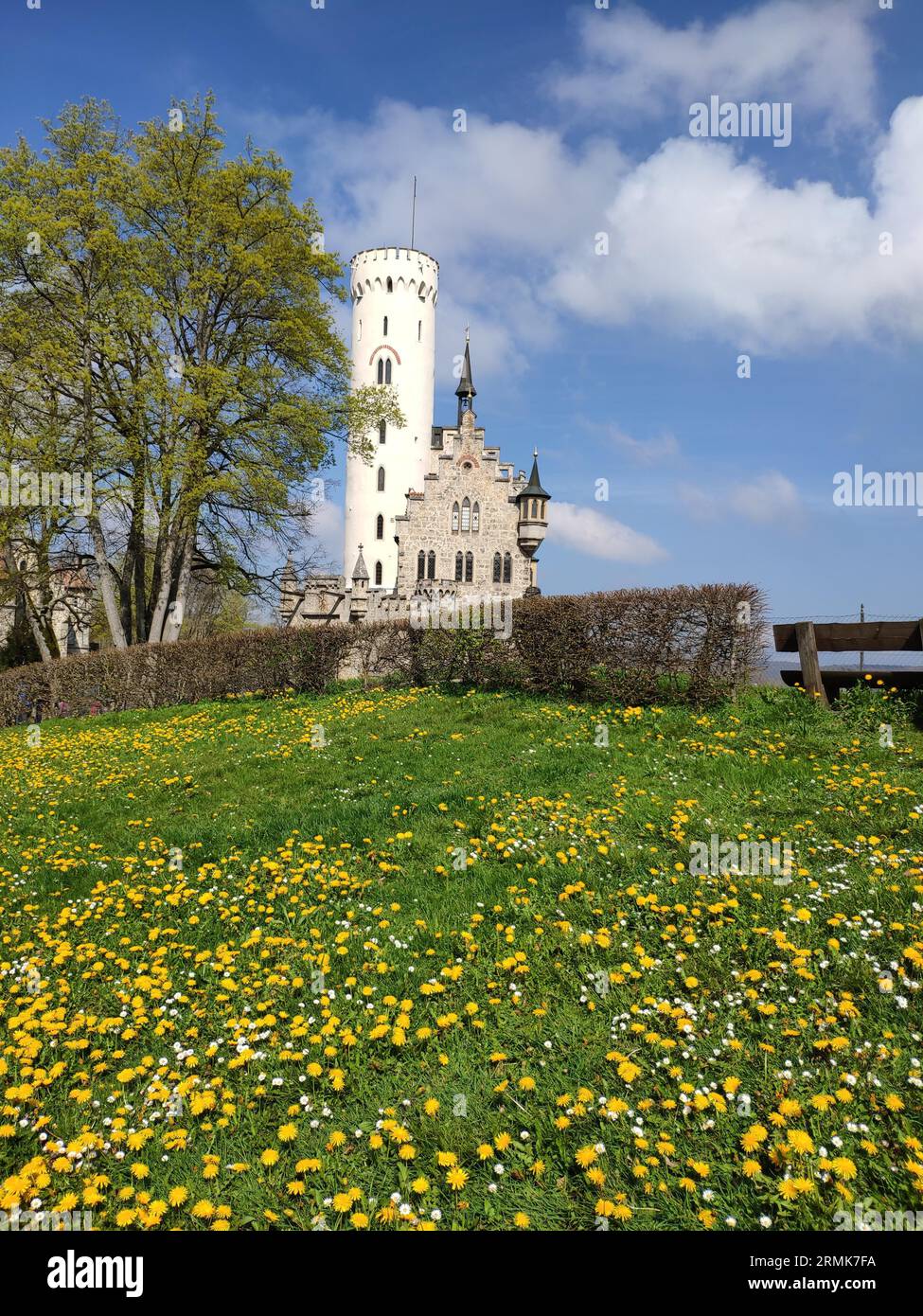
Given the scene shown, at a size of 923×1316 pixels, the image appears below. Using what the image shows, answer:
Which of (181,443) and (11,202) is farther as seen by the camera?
(181,443)

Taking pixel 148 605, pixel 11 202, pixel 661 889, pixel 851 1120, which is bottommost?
pixel 851 1120

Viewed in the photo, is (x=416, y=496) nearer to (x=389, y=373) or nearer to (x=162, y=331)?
(x=389, y=373)

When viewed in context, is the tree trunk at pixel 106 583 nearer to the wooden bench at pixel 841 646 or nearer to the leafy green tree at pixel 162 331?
the leafy green tree at pixel 162 331

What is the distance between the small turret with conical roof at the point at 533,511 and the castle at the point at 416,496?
60 mm

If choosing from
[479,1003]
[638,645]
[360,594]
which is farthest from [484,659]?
[360,594]

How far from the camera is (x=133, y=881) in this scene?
6043 mm

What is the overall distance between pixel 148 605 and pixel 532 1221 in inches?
916

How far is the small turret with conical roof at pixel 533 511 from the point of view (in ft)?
138

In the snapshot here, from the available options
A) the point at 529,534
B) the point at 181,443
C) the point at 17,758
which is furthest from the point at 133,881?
the point at 529,534

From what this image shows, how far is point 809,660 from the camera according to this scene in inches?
372

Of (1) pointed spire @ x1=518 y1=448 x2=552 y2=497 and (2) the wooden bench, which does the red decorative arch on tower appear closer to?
(1) pointed spire @ x1=518 y1=448 x2=552 y2=497

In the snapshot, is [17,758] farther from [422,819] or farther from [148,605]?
[148,605]

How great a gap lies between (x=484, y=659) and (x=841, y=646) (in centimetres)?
620
